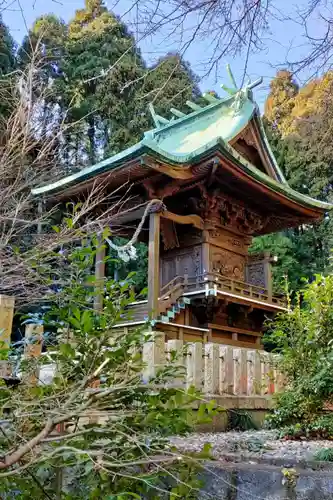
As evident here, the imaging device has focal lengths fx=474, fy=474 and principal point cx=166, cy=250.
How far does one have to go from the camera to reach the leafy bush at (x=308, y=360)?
4617 mm

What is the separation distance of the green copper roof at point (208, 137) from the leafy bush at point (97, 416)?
7.27 m

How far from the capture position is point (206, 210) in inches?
428

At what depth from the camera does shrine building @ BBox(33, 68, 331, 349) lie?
920 centimetres

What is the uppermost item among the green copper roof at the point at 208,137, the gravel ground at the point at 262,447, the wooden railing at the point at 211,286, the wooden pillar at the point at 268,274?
the green copper roof at the point at 208,137

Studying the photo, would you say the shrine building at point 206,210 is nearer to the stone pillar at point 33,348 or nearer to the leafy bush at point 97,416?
the stone pillar at point 33,348

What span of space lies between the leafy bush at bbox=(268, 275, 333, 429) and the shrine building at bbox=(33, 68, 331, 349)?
3.65 meters

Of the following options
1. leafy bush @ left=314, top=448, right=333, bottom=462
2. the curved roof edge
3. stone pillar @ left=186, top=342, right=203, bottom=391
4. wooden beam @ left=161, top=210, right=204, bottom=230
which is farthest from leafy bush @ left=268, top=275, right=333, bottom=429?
wooden beam @ left=161, top=210, right=204, bottom=230

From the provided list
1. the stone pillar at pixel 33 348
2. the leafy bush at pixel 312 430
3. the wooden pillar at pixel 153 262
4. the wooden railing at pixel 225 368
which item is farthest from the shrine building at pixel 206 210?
the stone pillar at pixel 33 348

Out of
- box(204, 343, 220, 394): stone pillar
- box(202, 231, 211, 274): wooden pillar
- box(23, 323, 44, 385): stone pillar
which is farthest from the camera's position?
box(202, 231, 211, 274): wooden pillar

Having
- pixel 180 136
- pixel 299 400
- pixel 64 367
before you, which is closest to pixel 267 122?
pixel 180 136

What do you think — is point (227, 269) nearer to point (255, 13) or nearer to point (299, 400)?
point (299, 400)

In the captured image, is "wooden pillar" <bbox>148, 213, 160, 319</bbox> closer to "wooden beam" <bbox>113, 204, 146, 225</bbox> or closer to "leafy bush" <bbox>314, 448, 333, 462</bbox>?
"wooden beam" <bbox>113, 204, 146, 225</bbox>

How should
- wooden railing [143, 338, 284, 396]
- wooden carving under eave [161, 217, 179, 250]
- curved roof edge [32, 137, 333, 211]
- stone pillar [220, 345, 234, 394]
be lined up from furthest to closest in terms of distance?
1. wooden carving under eave [161, 217, 179, 250]
2. curved roof edge [32, 137, 333, 211]
3. stone pillar [220, 345, 234, 394]
4. wooden railing [143, 338, 284, 396]

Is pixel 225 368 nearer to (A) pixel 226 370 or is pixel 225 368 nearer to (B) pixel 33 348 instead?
(A) pixel 226 370
